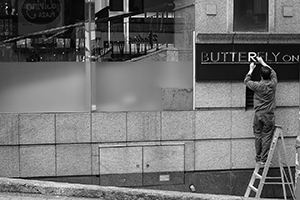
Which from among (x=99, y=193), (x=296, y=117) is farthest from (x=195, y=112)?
(x=99, y=193)

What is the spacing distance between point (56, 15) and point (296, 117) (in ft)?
16.0

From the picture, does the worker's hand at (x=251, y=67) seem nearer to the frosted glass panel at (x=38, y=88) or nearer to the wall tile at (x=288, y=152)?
the wall tile at (x=288, y=152)

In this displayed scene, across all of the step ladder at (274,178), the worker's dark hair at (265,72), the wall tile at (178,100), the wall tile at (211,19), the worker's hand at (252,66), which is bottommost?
the step ladder at (274,178)

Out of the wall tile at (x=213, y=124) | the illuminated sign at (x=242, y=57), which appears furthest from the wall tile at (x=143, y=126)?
the illuminated sign at (x=242, y=57)

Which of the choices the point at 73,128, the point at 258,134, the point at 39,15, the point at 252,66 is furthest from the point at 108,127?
the point at 252,66

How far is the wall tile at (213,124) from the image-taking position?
9.59m

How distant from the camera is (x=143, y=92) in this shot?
31.9ft

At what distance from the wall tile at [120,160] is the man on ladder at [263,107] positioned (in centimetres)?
212

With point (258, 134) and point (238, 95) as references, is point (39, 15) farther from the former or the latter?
point (258, 134)

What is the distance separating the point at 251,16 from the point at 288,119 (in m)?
2.06

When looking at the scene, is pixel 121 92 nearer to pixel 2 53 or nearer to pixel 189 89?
pixel 189 89

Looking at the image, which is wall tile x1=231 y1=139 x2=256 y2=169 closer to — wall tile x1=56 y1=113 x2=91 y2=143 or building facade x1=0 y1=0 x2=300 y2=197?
building facade x1=0 y1=0 x2=300 y2=197

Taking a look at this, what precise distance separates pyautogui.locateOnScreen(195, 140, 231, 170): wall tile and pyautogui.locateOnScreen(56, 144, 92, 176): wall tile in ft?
6.54

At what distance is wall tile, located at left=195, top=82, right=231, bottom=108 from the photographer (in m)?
9.60
